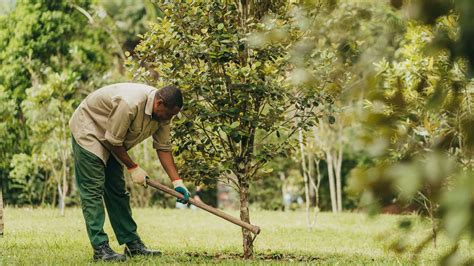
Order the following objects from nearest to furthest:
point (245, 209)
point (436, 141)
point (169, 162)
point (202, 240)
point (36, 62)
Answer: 1. point (436, 141)
2. point (169, 162)
3. point (245, 209)
4. point (202, 240)
5. point (36, 62)

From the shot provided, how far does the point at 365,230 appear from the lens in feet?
36.4

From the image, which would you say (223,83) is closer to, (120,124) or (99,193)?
(120,124)

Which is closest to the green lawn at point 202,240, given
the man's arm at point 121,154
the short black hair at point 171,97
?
the man's arm at point 121,154

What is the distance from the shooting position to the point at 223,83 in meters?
5.80

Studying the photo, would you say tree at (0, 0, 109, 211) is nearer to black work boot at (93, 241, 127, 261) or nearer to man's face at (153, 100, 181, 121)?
black work boot at (93, 241, 127, 261)

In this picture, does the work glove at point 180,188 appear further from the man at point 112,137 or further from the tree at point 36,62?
the tree at point 36,62

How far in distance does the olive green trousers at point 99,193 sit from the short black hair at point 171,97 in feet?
2.66

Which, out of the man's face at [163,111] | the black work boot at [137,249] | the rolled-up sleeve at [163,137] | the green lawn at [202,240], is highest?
the man's face at [163,111]

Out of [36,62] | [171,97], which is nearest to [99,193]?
[171,97]

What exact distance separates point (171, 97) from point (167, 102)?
54 mm

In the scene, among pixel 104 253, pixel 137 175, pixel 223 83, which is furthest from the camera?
pixel 223 83

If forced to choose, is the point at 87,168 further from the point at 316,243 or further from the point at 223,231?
the point at 223,231

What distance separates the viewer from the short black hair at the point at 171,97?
5.30m

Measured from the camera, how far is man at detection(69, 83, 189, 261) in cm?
549
